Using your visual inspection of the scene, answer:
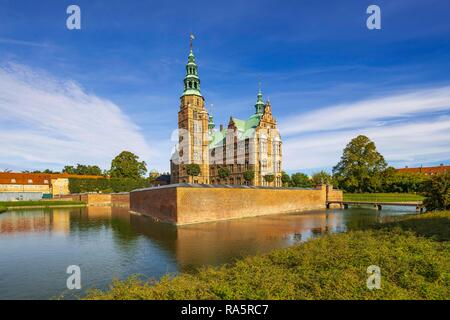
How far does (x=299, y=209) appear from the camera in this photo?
162 feet

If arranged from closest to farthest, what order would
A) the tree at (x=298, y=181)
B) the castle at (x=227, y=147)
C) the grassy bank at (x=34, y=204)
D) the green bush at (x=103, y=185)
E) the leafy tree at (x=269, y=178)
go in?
the grassy bank at (x=34, y=204) → the leafy tree at (x=269, y=178) → the castle at (x=227, y=147) → the green bush at (x=103, y=185) → the tree at (x=298, y=181)

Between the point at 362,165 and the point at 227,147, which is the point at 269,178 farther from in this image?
the point at 362,165

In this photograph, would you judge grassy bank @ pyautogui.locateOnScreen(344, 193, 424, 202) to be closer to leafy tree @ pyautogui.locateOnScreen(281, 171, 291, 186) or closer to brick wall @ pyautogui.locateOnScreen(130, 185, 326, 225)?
leafy tree @ pyautogui.locateOnScreen(281, 171, 291, 186)

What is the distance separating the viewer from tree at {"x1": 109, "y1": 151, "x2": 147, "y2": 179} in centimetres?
7606

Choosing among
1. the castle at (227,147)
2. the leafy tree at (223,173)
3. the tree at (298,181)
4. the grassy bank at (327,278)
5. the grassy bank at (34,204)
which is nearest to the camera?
the grassy bank at (327,278)

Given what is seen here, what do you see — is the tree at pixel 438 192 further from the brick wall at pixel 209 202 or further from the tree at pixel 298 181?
the tree at pixel 298 181

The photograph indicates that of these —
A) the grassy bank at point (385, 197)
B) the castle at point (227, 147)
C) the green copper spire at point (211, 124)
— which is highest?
the green copper spire at point (211, 124)

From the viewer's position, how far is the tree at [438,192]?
26.8m

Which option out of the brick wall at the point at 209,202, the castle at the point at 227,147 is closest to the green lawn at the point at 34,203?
the brick wall at the point at 209,202

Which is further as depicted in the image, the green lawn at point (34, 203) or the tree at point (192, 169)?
the tree at point (192, 169)

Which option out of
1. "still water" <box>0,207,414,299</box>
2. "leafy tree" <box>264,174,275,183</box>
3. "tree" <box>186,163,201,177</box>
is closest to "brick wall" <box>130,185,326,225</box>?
"still water" <box>0,207,414,299</box>

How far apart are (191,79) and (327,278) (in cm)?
6379

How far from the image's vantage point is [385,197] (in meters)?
56.5
